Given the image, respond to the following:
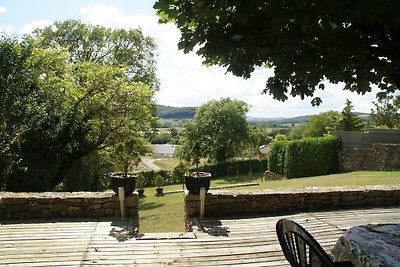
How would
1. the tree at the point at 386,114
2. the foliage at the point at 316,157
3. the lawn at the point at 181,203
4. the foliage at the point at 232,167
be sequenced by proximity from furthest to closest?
the foliage at the point at 232,167 → the tree at the point at 386,114 → the foliage at the point at 316,157 → the lawn at the point at 181,203

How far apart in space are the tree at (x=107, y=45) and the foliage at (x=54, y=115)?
8066mm

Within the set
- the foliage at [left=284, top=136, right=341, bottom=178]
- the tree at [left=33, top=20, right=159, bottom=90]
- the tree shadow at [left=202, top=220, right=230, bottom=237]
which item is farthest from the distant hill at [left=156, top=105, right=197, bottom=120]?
the tree shadow at [left=202, top=220, right=230, bottom=237]

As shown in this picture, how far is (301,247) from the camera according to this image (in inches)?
83.7

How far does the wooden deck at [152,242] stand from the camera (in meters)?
4.88

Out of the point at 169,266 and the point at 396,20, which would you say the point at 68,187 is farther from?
the point at 396,20

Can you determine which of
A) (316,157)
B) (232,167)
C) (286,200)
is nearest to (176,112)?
(232,167)

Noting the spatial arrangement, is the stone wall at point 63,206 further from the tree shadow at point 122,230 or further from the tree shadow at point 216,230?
the tree shadow at point 216,230

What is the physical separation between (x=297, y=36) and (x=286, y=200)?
16.3 feet

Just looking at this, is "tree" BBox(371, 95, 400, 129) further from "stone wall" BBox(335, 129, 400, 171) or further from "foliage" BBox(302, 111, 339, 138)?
"foliage" BBox(302, 111, 339, 138)

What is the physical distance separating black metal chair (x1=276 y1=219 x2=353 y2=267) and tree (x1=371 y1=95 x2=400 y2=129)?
114ft

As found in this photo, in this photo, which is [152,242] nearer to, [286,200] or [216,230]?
[216,230]

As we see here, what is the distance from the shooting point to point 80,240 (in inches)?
223

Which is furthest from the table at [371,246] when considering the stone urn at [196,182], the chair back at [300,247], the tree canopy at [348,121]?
the tree canopy at [348,121]

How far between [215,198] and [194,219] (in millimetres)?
641
